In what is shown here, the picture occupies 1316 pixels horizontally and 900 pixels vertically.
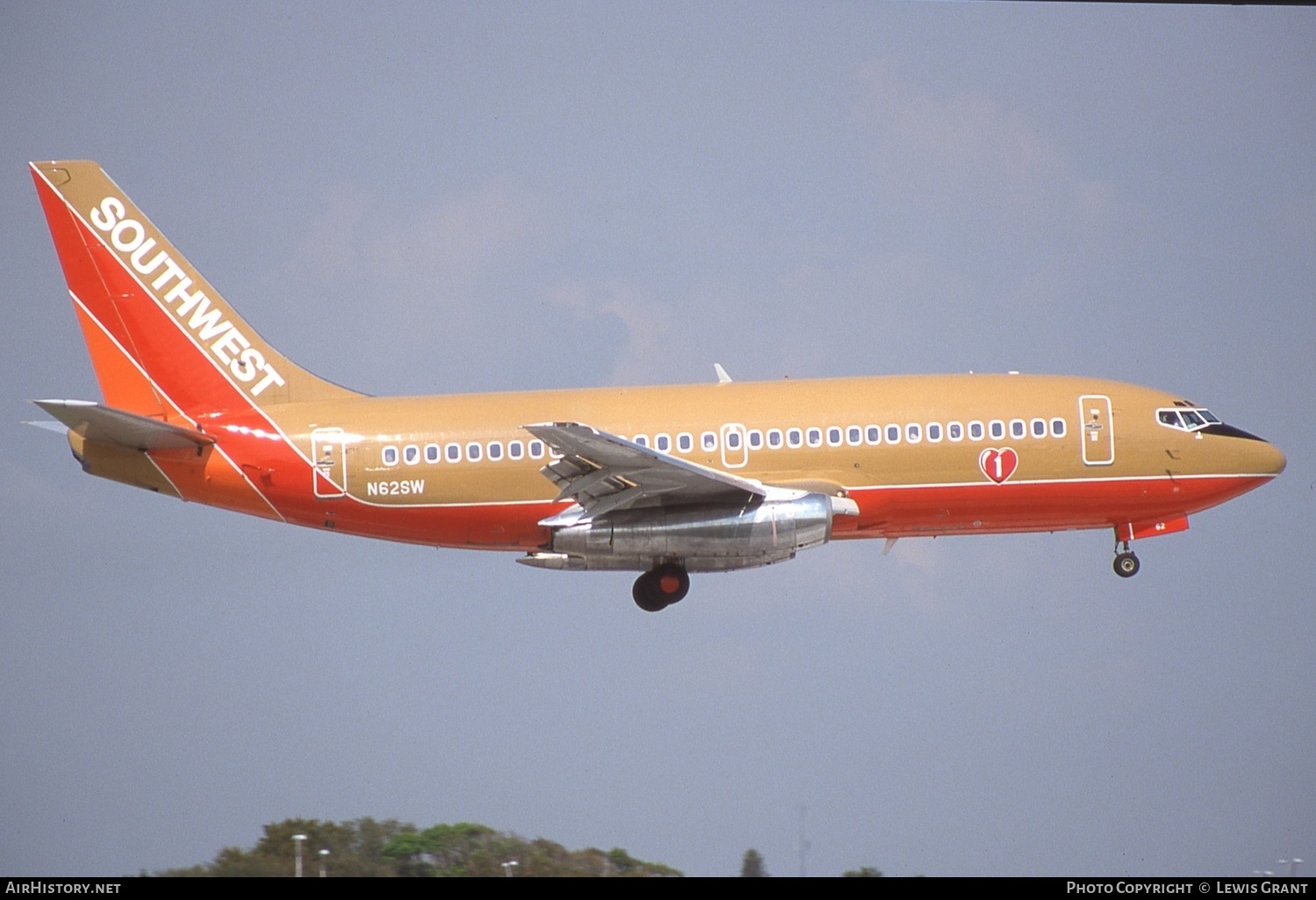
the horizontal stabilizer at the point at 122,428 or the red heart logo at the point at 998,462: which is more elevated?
the horizontal stabilizer at the point at 122,428

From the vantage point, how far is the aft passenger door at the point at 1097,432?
38156mm

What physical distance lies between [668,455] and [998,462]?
745 cm

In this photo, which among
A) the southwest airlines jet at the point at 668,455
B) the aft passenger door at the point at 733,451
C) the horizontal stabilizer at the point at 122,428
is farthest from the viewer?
the aft passenger door at the point at 733,451

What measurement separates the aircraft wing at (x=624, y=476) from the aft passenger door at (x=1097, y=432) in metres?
7.67

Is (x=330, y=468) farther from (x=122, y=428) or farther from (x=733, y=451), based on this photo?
(x=733, y=451)

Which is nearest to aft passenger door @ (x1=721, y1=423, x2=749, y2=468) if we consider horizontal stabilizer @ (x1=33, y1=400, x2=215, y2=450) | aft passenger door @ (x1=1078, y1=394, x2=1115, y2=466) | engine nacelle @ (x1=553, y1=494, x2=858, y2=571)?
engine nacelle @ (x1=553, y1=494, x2=858, y2=571)

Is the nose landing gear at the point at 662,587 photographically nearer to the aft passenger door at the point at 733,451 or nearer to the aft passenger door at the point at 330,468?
the aft passenger door at the point at 733,451

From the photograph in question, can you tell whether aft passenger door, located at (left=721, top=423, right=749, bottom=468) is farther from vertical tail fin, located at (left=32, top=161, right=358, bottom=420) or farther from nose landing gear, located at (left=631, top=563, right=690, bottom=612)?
vertical tail fin, located at (left=32, top=161, right=358, bottom=420)

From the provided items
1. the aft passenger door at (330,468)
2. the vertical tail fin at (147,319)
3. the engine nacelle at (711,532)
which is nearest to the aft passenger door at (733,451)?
the engine nacelle at (711,532)

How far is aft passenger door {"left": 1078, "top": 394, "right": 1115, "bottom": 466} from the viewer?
38156mm

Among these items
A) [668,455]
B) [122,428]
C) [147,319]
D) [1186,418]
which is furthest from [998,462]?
[147,319]

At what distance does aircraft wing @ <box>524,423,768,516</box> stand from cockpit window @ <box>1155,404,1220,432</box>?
9.87m

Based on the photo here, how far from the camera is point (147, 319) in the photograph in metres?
39.4
